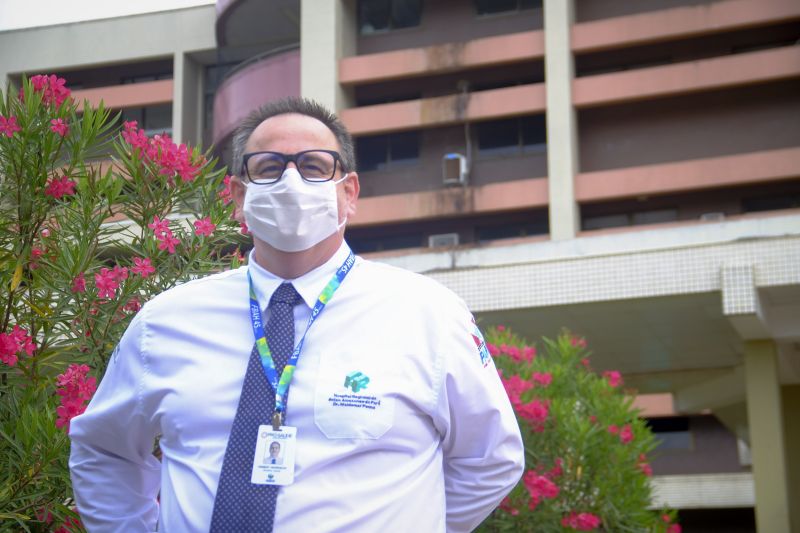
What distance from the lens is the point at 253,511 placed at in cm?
252

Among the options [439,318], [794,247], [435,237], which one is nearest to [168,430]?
[439,318]

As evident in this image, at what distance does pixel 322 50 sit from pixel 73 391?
27.4 m

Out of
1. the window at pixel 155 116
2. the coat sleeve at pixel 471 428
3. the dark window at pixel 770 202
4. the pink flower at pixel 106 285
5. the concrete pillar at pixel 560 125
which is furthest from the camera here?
the window at pixel 155 116

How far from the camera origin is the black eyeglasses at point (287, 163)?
9.79 feet

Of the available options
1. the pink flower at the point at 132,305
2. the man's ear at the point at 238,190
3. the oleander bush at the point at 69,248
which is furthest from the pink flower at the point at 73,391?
the man's ear at the point at 238,190

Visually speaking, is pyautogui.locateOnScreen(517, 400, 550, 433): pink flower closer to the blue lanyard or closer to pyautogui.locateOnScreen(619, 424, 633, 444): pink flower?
pyautogui.locateOnScreen(619, 424, 633, 444): pink flower

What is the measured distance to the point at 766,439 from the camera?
1847 centimetres

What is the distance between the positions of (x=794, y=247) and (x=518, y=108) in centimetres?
1326

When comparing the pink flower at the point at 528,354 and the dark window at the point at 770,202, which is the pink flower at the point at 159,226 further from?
the dark window at the point at 770,202

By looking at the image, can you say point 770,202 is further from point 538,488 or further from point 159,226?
point 159,226

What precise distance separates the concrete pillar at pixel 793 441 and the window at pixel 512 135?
30.6ft

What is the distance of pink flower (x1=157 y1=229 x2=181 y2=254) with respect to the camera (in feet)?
16.6

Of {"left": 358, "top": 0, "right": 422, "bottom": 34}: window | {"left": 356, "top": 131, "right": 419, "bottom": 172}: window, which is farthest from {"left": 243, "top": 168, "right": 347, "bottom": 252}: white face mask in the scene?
{"left": 358, "top": 0, "right": 422, "bottom": 34}: window

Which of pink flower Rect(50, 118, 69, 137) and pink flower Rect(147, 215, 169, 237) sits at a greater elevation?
pink flower Rect(50, 118, 69, 137)
